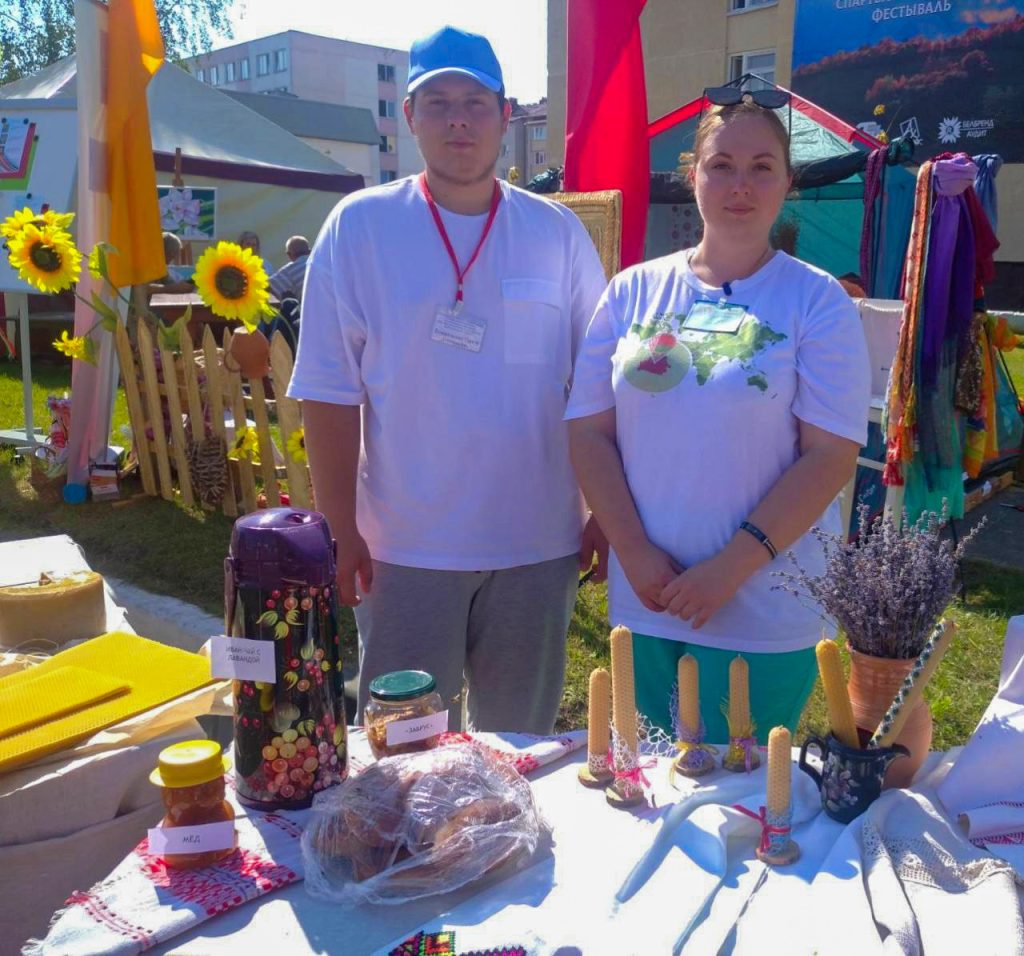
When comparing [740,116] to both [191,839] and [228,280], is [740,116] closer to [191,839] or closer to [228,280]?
[191,839]

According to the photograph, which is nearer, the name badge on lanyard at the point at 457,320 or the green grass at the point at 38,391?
the name badge on lanyard at the point at 457,320

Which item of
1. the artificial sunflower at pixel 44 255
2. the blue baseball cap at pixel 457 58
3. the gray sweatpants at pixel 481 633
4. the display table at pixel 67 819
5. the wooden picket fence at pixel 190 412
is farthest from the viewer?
the wooden picket fence at pixel 190 412

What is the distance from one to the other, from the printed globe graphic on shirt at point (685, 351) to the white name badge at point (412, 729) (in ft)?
2.43

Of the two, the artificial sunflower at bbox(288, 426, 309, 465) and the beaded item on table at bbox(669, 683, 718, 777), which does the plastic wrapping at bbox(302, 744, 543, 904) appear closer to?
the beaded item on table at bbox(669, 683, 718, 777)

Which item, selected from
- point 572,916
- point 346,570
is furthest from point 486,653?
point 572,916

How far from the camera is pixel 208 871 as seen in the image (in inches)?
50.9

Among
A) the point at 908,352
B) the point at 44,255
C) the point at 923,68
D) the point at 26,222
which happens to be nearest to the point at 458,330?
the point at 908,352

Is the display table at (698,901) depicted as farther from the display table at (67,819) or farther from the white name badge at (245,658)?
the display table at (67,819)

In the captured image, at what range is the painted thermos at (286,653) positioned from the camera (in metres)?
1.39

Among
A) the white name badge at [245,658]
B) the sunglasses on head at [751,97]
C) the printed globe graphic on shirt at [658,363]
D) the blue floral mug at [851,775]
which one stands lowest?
the blue floral mug at [851,775]

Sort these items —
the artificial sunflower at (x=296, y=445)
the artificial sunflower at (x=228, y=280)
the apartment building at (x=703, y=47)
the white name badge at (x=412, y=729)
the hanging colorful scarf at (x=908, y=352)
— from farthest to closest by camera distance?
the apartment building at (x=703, y=47) → the artificial sunflower at (x=296, y=445) → the artificial sunflower at (x=228, y=280) → the hanging colorful scarf at (x=908, y=352) → the white name badge at (x=412, y=729)

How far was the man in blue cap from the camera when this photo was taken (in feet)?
6.63

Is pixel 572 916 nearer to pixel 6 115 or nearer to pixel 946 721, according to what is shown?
pixel 946 721

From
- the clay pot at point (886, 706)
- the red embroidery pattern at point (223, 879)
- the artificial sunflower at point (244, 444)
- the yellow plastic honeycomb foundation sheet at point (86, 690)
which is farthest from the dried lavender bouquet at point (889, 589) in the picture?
the artificial sunflower at point (244, 444)
